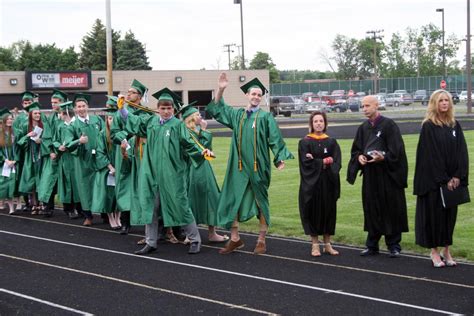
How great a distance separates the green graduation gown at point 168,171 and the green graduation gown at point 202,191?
0.76 m

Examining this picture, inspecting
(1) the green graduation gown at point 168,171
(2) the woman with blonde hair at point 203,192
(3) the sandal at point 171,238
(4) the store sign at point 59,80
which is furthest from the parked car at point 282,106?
(1) the green graduation gown at point 168,171

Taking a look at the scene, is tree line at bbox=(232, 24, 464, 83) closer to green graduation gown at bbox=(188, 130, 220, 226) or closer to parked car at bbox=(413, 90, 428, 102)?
parked car at bbox=(413, 90, 428, 102)

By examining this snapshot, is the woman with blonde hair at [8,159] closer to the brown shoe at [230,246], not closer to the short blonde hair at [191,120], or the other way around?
the short blonde hair at [191,120]

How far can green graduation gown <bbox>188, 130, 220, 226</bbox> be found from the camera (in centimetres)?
1159

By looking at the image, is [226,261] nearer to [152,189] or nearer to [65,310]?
[152,189]

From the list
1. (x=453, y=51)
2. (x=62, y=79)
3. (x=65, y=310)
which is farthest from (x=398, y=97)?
(x=65, y=310)

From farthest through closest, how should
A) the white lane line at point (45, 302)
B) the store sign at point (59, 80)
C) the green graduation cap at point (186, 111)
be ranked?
the store sign at point (59, 80), the green graduation cap at point (186, 111), the white lane line at point (45, 302)

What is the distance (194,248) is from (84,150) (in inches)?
152

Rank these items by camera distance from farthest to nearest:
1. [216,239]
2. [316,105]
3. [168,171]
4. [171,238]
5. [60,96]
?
1. [316,105]
2. [60,96]
3. [171,238]
4. [216,239]
5. [168,171]

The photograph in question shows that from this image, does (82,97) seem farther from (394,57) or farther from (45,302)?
(394,57)

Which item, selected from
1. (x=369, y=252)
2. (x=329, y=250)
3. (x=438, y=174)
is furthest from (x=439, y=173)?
(x=329, y=250)

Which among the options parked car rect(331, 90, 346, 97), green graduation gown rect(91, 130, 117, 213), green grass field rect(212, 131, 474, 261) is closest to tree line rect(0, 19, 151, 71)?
parked car rect(331, 90, 346, 97)

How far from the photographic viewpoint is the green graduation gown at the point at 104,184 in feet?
43.1

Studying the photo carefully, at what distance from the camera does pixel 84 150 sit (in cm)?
1384
